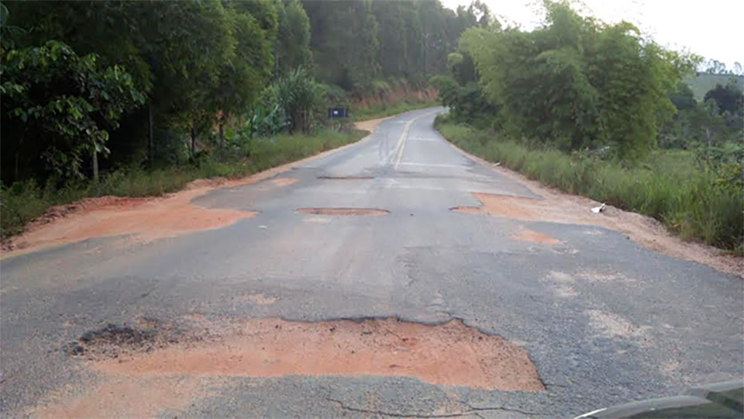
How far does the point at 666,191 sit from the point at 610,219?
1268 millimetres

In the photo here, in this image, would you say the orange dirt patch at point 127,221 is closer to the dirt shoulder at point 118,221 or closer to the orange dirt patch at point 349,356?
the dirt shoulder at point 118,221

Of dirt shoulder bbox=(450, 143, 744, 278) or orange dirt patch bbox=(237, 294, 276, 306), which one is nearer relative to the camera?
orange dirt patch bbox=(237, 294, 276, 306)

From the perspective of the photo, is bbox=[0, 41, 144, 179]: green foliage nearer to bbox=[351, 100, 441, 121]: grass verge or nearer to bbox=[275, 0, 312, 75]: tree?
bbox=[275, 0, 312, 75]: tree

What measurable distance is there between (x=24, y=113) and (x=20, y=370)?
26.3 ft

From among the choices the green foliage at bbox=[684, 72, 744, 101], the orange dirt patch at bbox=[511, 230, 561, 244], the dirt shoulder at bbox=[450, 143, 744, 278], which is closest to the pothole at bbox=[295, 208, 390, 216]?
the dirt shoulder at bbox=[450, 143, 744, 278]

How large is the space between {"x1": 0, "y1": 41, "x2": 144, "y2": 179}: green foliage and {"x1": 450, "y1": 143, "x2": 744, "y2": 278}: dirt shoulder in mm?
→ 6927

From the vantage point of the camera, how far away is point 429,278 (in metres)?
6.73

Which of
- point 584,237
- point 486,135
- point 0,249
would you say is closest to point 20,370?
point 0,249

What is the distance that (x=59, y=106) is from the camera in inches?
444

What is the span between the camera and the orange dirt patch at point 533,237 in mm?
9039

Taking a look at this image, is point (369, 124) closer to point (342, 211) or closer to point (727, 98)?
point (727, 98)

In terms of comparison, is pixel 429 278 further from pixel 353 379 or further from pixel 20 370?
pixel 20 370

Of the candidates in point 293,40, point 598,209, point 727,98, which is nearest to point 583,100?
point 598,209

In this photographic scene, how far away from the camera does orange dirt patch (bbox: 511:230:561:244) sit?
9.04 m
